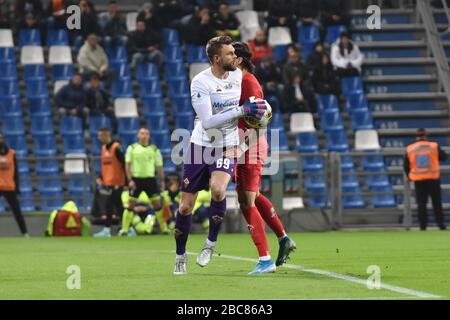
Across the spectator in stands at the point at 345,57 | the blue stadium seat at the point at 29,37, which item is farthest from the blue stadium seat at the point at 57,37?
the spectator in stands at the point at 345,57

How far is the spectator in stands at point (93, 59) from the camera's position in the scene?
27.4 metres

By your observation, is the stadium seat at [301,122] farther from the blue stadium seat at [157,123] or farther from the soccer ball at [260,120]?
the soccer ball at [260,120]

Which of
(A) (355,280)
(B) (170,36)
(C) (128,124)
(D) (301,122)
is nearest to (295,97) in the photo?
(D) (301,122)

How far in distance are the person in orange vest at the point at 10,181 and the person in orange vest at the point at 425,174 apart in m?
7.47

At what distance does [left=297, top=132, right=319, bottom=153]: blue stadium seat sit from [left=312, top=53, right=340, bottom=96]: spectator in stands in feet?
4.62

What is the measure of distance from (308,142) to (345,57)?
2.55 m

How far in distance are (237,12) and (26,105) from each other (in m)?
5.82

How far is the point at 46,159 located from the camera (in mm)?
25047

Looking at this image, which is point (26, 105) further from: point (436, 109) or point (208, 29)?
point (436, 109)

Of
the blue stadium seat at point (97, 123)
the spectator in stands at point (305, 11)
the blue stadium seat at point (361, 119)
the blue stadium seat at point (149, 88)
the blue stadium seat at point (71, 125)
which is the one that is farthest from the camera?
the spectator in stands at point (305, 11)

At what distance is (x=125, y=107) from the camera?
27.3 m

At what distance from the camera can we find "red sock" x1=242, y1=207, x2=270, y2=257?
11.9 metres

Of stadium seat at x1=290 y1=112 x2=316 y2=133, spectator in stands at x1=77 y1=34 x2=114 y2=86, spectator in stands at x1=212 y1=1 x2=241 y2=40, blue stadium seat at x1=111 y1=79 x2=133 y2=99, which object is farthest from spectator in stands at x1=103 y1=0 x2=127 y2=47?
stadium seat at x1=290 y1=112 x2=316 y2=133
